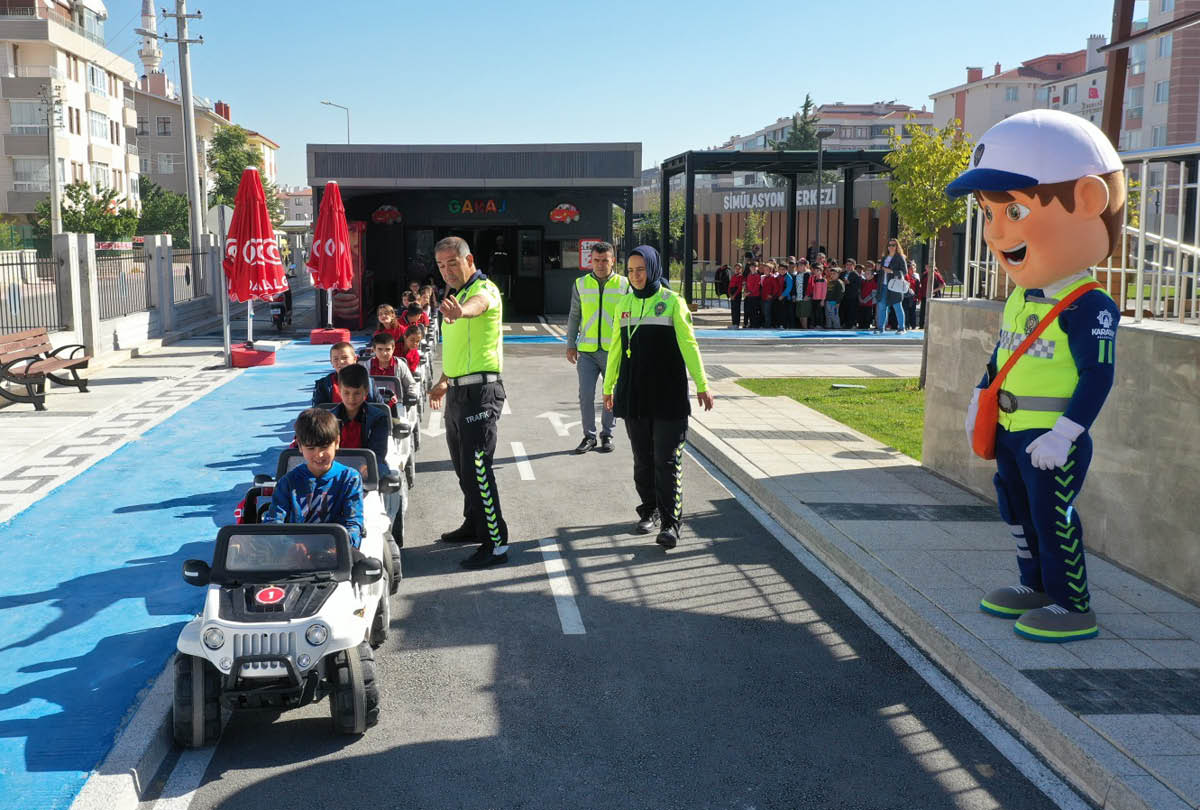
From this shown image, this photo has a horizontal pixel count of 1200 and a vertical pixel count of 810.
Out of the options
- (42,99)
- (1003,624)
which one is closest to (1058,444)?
(1003,624)

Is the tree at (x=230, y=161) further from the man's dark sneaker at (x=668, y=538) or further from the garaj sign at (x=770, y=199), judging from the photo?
the man's dark sneaker at (x=668, y=538)

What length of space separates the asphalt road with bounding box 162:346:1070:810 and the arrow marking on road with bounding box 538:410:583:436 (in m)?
5.30

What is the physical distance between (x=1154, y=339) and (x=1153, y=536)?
1232 mm

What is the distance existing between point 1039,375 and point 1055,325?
0.27 m

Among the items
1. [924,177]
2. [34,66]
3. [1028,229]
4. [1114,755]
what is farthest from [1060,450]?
[34,66]

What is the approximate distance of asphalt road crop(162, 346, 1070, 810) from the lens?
4566 millimetres

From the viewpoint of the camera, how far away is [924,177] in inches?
792

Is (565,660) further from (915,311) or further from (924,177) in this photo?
(915,311)

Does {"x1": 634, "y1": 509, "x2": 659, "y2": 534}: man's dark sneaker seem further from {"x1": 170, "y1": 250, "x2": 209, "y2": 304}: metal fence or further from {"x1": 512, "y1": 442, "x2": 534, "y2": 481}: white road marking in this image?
{"x1": 170, "y1": 250, "x2": 209, "y2": 304}: metal fence

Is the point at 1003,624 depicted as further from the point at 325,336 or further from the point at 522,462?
the point at 325,336

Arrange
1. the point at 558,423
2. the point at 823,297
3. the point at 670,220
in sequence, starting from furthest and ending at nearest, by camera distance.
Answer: the point at 670,220 < the point at 823,297 < the point at 558,423

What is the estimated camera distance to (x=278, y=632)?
4.95 m

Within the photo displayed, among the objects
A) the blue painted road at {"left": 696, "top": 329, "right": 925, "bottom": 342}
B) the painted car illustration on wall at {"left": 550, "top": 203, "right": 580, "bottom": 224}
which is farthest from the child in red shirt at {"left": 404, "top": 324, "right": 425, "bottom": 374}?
the painted car illustration on wall at {"left": 550, "top": 203, "right": 580, "bottom": 224}

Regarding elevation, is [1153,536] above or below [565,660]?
above
